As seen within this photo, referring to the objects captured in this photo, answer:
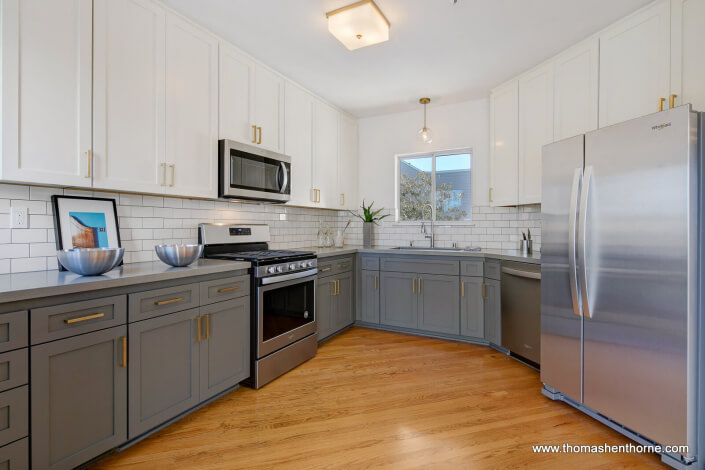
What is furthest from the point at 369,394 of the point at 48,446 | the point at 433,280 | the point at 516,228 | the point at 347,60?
the point at 347,60

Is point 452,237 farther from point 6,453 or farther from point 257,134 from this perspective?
point 6,453

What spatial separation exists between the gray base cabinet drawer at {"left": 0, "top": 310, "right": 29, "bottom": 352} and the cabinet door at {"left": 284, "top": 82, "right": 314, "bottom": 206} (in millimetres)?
2323

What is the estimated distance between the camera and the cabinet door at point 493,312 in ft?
10.6

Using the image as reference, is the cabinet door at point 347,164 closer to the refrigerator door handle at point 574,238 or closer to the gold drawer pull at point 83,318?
the refrigerator door handle at point 574,238

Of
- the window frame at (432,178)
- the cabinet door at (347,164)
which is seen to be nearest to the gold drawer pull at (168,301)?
the cabinet door at (347,164)

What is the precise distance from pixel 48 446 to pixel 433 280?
9.91 ft

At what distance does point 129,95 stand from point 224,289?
1312 millimetres

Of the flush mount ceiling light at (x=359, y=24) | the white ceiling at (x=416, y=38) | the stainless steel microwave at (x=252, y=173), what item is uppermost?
the white ceiling at (x=416, y=38)

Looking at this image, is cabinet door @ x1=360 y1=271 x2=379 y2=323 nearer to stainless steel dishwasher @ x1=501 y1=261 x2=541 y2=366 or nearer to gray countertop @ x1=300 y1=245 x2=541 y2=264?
gray countertop @ x1=300 y1=245 x2=541 y2=264

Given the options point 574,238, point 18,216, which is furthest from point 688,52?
point 18,216

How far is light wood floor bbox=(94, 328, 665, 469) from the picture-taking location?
5.67ft

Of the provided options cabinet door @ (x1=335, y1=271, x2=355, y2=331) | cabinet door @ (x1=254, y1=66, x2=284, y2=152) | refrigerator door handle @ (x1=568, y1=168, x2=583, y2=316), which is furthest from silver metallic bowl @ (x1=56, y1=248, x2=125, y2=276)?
refrigerator door handle @ (x1=568, y1=168, x2=583, y2=316)

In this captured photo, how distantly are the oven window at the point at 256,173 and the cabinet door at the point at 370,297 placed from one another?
1357mm

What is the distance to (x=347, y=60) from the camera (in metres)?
3.01
